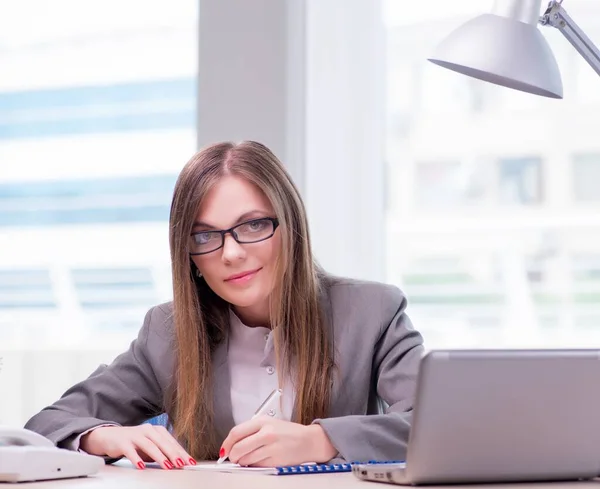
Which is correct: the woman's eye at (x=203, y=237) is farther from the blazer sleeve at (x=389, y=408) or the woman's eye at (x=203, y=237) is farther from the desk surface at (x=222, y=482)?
the desk surface at (x=222, y=482)

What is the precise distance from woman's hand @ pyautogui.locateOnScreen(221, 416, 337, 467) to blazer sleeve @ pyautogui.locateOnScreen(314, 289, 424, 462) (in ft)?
0.16

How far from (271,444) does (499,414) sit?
1.57 ft

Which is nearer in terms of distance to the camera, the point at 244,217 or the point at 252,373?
the point at 244,217

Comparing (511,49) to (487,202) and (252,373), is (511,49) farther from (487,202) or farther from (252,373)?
(487,202)

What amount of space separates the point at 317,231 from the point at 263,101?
0.45 meters

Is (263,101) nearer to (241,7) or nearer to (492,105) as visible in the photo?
(241,7)

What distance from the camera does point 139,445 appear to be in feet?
5.04

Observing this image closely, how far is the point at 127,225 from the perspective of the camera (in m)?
3.21

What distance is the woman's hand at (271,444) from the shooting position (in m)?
1.42

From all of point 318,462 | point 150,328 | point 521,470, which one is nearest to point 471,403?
point 521,470

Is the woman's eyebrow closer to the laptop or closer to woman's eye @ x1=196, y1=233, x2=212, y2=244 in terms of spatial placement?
woman's eye @ x1=196, y1=233, x2=212, y2=244

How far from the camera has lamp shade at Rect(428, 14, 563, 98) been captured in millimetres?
1463

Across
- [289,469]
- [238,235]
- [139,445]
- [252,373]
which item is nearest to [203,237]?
[238,235]

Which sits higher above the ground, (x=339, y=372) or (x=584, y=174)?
(x=584, y=174)
